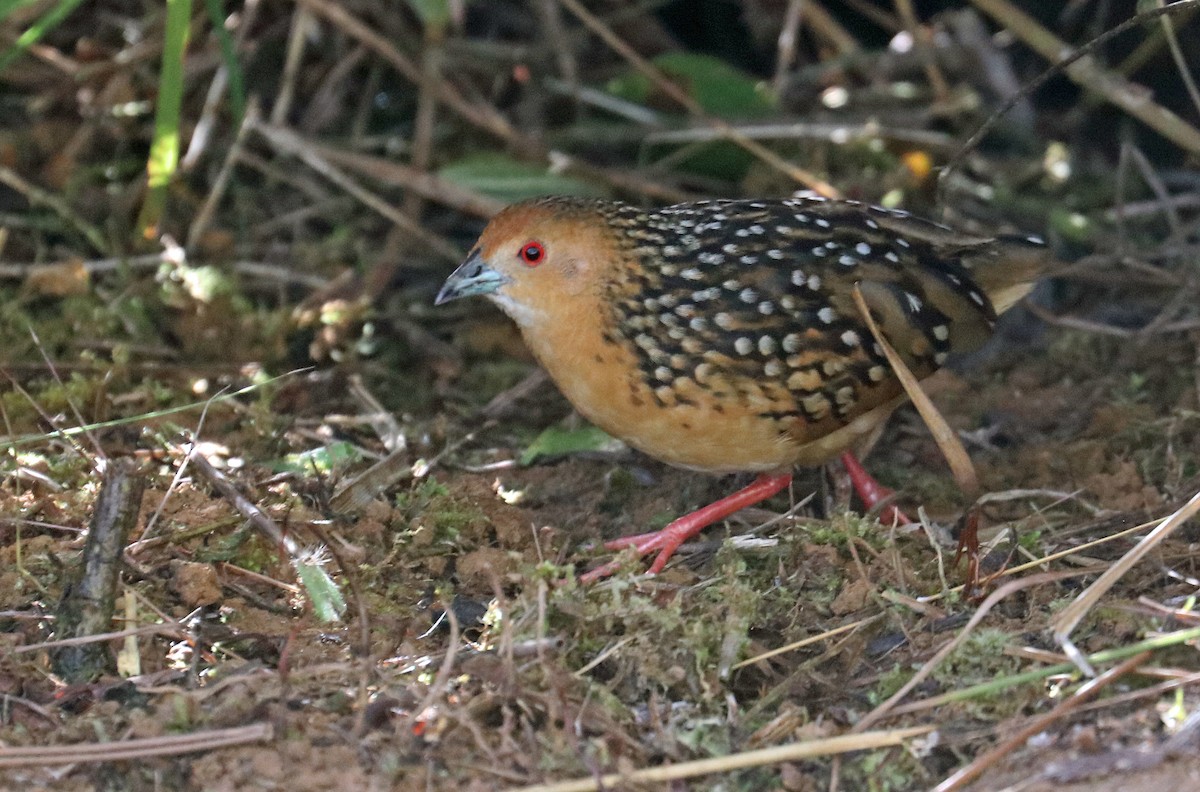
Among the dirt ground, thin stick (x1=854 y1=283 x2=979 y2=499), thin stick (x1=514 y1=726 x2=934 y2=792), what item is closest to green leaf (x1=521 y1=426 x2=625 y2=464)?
the dirt ground

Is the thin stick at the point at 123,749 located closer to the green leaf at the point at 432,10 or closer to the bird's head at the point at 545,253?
the bird's head at the point at 545,253

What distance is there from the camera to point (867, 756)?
3168 mm

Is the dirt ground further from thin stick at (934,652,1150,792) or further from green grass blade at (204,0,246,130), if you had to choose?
green grass blade at (204,0,246,130)

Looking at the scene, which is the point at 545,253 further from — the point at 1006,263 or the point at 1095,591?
the point at 1095,591

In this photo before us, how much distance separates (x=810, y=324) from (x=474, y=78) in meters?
2.87

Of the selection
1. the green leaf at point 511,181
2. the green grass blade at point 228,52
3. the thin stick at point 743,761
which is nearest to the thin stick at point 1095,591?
the thin stick at point 743,761

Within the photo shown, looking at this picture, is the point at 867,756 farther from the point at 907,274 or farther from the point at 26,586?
the point at 26,586

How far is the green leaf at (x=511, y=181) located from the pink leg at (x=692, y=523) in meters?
1.77

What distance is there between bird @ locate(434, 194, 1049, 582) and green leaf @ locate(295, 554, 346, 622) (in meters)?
0.73

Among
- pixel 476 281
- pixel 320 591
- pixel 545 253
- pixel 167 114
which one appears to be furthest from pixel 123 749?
pixel 167 114

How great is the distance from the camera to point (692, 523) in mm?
4145

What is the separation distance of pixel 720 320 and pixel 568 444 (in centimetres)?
86

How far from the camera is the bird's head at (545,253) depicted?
4141 millimetres

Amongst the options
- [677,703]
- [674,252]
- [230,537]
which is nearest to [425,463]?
[230,537]
